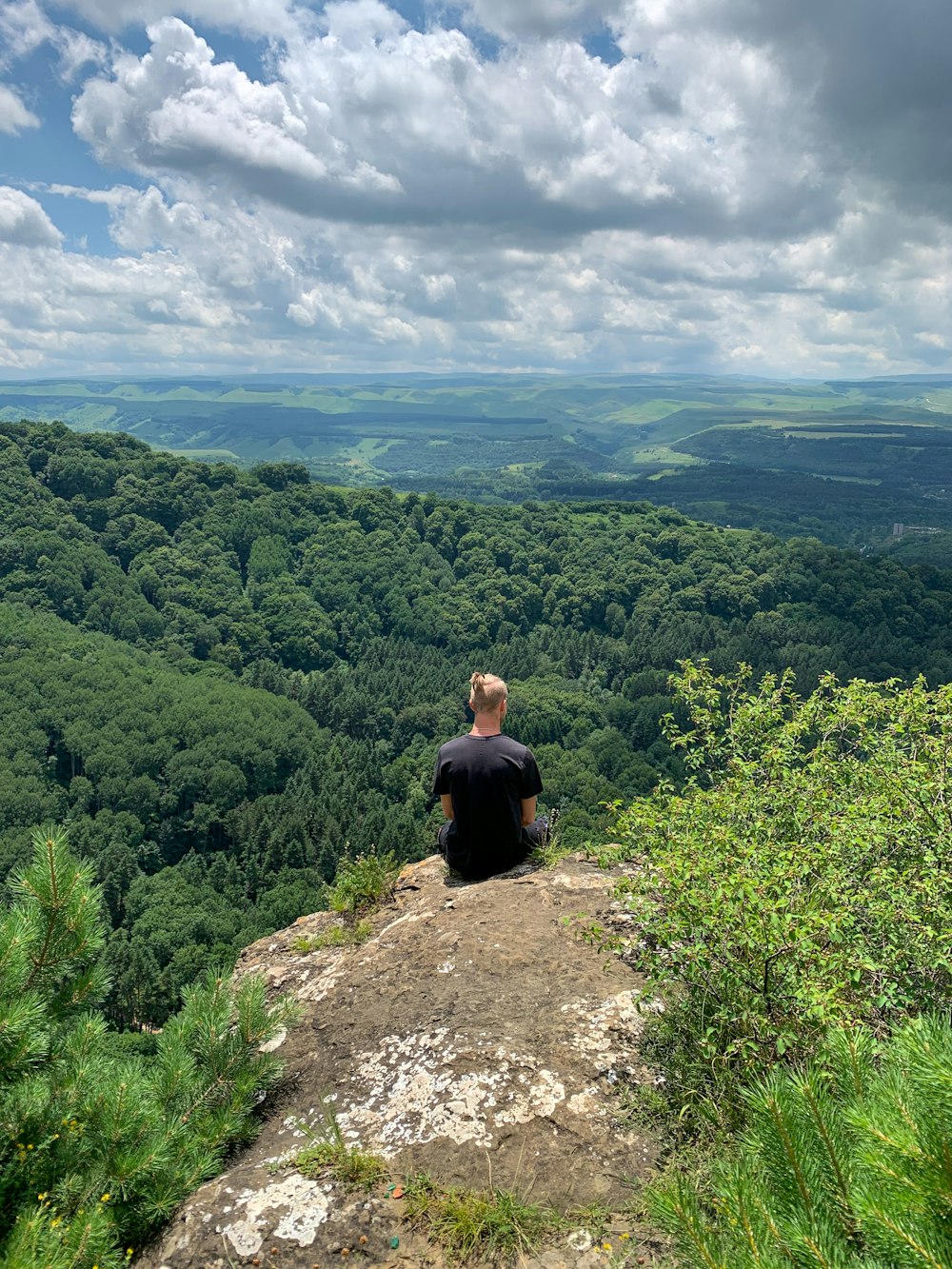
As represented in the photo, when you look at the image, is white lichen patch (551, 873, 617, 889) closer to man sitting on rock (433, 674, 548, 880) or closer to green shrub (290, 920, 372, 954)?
man sitting on rock (433, 674, 548, 880)

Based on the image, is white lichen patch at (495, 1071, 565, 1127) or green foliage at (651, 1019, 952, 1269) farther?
white lichen patch at (495, 1071, 565, 1127)

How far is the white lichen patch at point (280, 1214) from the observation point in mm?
3930

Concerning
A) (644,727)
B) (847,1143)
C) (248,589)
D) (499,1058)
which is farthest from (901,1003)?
(248,589)

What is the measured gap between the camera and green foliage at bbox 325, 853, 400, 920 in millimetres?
8291

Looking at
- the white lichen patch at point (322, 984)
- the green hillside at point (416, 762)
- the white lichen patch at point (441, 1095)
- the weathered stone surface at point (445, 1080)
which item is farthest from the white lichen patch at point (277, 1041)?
the green hillside at point (416, 762)

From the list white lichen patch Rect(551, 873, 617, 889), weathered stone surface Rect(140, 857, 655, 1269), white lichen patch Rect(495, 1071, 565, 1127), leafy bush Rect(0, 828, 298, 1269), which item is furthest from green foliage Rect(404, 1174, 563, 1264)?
white lichen patch Rect(551, 873, 617, 889)

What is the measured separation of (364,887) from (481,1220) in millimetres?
4719

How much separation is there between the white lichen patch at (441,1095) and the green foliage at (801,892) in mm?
1112

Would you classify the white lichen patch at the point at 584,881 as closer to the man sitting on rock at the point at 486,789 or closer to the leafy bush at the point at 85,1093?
the man sitting on rock at the point at 486,789

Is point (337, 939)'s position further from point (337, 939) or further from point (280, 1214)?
point (280, 1214)

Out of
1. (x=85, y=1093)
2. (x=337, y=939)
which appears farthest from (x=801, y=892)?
(x=337, y=939)

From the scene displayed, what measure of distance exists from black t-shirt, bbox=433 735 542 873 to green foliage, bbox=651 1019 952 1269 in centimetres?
481

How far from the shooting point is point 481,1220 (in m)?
3.91

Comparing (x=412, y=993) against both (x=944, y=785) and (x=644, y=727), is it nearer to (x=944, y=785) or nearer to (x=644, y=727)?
(x=944, y=785)
